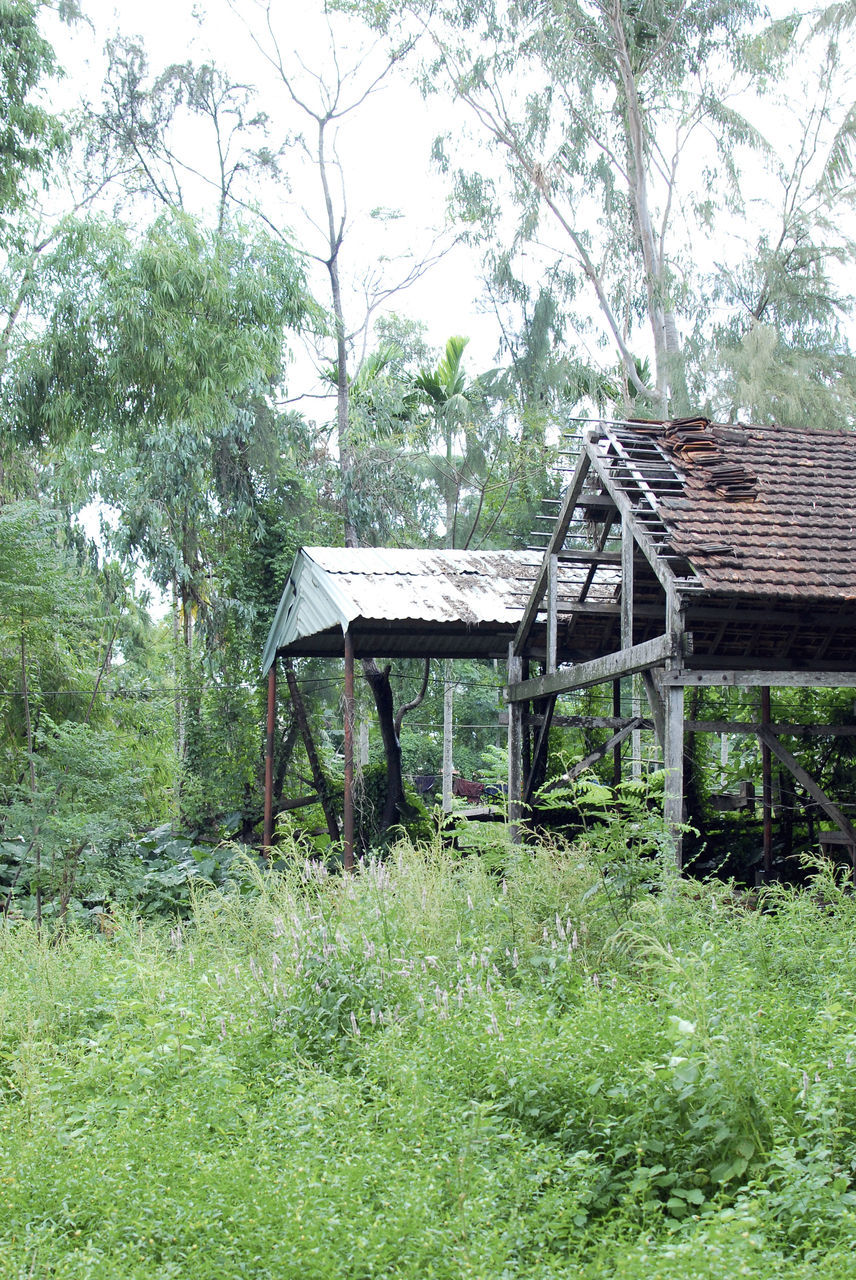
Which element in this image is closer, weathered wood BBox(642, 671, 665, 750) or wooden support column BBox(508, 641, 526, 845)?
weathered wood BBox(642, 671, 665, 750)

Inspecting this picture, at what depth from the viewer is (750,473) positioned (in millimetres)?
9914

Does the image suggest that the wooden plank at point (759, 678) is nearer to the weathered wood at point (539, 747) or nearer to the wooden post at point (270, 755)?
the weathered wood at point (539, 747)

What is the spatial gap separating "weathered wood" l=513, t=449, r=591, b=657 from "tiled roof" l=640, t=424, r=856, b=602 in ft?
2.47

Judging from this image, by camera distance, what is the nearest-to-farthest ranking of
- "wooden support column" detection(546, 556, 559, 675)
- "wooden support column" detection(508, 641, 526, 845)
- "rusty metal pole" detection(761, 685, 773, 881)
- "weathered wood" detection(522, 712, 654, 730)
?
"wooden support column" detection(546, 556, 559, 675) → "rusty metal pole" detection(761, 685, 773, 881) → "weathered wood" detection(522, 712, 654, 730) → "wooden support column" detection(508, 641, 526, 845)

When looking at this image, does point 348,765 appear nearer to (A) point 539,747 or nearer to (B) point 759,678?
(A) point 539,747

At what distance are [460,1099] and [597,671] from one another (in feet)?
17.9

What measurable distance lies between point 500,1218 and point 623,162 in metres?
23.0

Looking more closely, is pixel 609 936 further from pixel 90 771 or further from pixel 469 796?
pixel 469 796

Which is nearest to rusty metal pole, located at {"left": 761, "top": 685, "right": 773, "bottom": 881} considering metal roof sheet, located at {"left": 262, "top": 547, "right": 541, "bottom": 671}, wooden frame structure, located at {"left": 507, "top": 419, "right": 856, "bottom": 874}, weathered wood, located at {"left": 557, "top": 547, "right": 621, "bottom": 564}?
wooden frame structure, located at {"left": 507, "top": 419, "right": 856, "bottom": 874}

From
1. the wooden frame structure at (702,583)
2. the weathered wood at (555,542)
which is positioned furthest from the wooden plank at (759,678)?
the weathered wood at (555,542)

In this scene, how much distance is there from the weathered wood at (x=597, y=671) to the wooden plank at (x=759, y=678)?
0.20 meters

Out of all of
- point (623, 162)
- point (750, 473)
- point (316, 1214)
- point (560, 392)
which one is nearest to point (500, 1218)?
point (316, 1214)

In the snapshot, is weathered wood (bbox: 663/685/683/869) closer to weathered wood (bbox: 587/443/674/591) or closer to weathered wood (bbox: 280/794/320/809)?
weathered wood (bbox: 587/443/674/591)

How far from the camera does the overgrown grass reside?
3301mm
